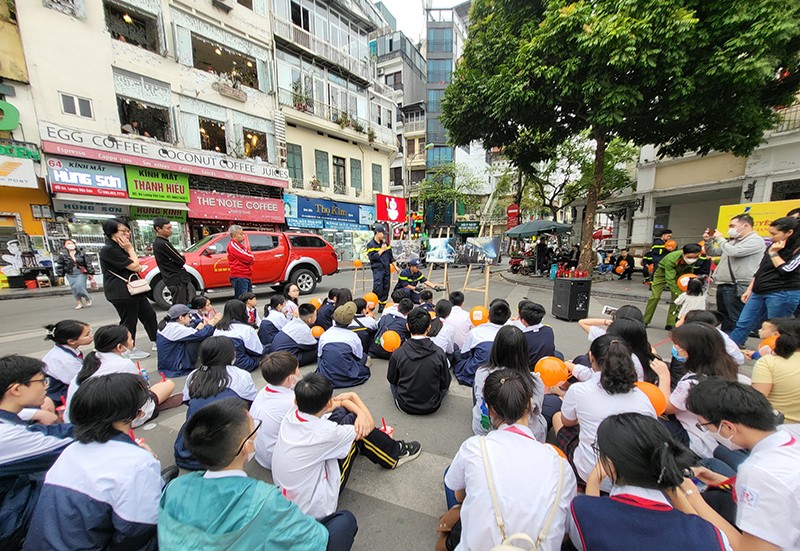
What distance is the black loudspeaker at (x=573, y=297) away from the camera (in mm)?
6363

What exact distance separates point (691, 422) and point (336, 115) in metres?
18.9

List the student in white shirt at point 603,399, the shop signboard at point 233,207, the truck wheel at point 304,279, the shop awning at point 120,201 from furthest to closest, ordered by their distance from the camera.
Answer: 1. the shop signboard at point 233,207
2. the shop awning at point 120,201
3. the truck wheel at point 304,279
4. the student in white shirt at point 603,399

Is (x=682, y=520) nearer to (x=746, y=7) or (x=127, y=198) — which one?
(x=746, y=7)

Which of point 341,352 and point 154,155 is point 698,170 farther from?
point 154,155

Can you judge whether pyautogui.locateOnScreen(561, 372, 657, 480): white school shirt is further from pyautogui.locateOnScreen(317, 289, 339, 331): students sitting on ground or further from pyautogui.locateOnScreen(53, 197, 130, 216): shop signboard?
pyautogui.locateOnScreen(53, 197, 130, 216): shop signboard

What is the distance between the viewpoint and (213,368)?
7.88ft

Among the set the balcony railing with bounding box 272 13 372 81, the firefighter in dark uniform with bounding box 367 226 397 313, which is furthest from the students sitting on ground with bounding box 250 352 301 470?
the balcony railing with bounding box 272 13 372 81

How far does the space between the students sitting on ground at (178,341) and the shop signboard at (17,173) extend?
32.0 feet

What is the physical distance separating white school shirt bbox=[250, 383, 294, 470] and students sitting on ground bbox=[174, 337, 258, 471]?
1.00 feet

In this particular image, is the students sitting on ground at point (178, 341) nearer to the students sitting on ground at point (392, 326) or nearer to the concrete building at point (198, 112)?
the students sitting on ground at point (392, 326)

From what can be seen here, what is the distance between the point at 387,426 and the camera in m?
2.93

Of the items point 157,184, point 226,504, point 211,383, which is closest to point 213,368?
point 211,383

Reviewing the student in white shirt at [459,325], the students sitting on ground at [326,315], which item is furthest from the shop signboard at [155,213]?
the student in white shirt at [459,325]

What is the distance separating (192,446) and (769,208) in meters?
11.5
